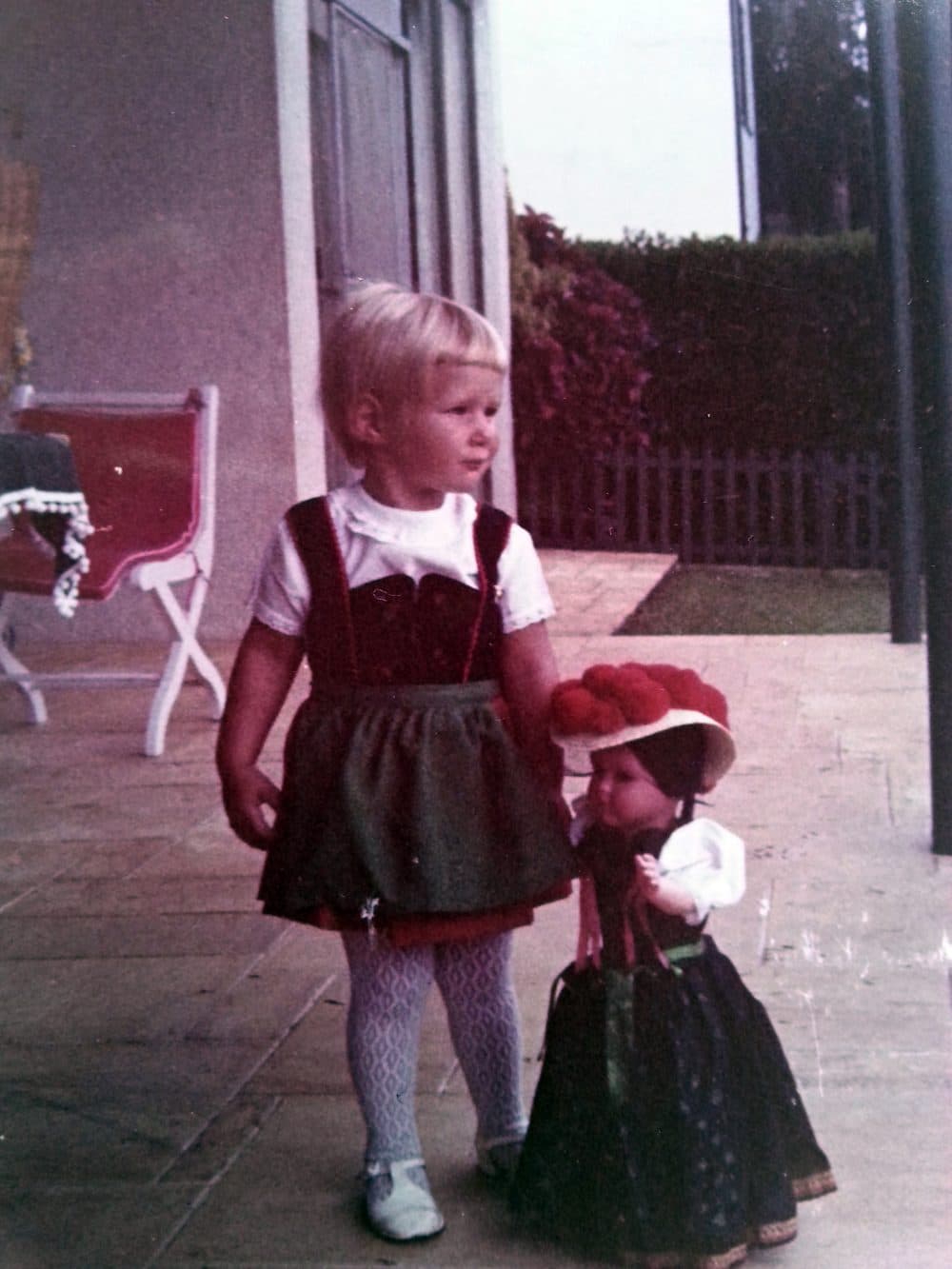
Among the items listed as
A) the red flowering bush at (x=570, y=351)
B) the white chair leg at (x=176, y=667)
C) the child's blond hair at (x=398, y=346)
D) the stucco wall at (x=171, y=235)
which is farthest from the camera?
the red flowering bush at (x=570, y=351)

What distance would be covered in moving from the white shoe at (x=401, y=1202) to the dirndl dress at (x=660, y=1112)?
4.4 inches

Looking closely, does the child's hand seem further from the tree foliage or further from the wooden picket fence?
the wooden picket fence

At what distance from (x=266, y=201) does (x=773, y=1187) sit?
188 inches

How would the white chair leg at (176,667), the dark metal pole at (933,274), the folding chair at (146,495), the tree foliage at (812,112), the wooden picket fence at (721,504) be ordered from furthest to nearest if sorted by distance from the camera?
the wooden picket fence at (721,504)
the folding chair at (146,495)
the white chair leg at (176,667)
the tree foliage at (812,112)
the dark metal pole at (933,274)

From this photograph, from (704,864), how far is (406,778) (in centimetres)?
36

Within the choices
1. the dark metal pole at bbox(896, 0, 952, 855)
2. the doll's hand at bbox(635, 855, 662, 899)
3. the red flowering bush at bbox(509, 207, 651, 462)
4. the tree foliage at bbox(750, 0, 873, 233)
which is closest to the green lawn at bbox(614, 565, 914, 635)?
the red flowering bush at bbox(509, 207, 651, 462)

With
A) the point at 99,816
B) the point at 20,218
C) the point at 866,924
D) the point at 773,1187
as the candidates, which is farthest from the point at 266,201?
the point at 773,1187

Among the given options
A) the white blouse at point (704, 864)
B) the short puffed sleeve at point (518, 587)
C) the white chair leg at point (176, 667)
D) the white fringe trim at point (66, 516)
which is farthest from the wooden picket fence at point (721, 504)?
the white blouse at point (704, 864)

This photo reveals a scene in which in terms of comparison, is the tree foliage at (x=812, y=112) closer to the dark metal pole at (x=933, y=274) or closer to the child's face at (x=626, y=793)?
the dark metal pole at (x=933, y=274)

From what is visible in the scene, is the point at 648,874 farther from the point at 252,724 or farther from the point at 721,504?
the point at 721,504

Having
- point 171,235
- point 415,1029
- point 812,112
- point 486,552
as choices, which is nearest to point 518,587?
point 486,552

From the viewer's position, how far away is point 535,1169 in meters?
2.10

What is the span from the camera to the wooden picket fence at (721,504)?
8453 millimetres

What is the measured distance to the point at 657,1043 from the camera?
6.71 ft
